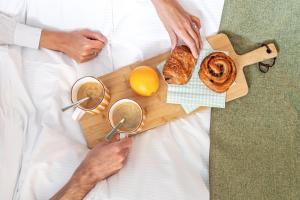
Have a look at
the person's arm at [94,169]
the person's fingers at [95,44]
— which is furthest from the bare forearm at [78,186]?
the person's fingers at [95,44]

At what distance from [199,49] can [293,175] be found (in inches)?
17.6

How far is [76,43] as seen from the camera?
1.03 metres

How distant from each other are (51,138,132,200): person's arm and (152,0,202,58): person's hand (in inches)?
13.0

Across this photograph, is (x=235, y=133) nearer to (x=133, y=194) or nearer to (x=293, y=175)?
(x=293, y=175)

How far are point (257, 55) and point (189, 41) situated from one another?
0.21 metres

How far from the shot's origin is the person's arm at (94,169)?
0.84 metres

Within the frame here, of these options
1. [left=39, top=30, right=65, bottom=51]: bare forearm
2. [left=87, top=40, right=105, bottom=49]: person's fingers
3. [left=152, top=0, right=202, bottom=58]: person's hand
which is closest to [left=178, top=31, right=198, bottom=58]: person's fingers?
[left=152, top=0, right=202, bottom=58]: person's hand

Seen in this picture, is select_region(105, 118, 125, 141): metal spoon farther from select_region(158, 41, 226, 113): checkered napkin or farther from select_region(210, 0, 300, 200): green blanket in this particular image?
select_region(210, 0, 300, 200): green blanket

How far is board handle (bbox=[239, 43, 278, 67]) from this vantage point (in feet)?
3.20

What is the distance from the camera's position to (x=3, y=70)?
97 cm

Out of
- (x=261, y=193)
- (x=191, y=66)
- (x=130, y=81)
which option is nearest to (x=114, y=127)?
(x=130, y=81)

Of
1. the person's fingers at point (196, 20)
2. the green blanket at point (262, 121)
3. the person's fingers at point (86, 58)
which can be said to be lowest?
the green blanket at point (262, 121)

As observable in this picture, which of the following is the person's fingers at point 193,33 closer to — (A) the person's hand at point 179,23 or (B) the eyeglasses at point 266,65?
(A) the person's hand at point 179,23

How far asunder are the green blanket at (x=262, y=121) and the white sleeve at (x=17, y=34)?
1.94 ft
